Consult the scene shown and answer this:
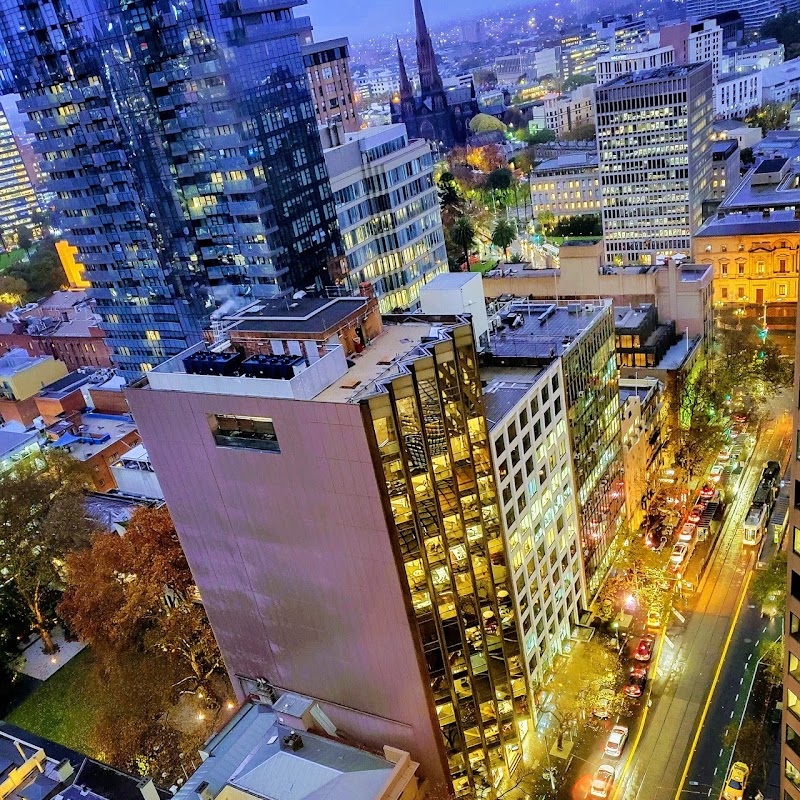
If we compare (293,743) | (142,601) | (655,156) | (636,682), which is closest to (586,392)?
(636,682)

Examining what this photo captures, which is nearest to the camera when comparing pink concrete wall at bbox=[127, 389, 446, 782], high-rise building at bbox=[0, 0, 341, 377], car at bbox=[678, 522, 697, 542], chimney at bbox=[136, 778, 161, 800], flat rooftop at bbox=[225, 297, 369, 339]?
pink concrete wall at bbox=[127, 389, 446, 782]

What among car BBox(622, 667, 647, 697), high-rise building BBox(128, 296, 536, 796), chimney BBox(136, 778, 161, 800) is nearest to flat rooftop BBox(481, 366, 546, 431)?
high-rise building BBox(128, 296, 536, 796)

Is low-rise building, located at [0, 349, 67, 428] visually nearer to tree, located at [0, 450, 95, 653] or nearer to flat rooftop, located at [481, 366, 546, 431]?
tree, located at [0, 450, 95, 653]

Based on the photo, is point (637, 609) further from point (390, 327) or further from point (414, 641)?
point (390, 327)

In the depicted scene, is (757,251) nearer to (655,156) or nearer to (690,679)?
(655,156)

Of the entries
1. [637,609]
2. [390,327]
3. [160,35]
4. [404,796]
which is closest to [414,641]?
[404,796]

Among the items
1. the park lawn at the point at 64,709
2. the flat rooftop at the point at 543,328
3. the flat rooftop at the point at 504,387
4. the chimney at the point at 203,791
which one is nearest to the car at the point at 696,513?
the flat rooftop at the point at 543,328
